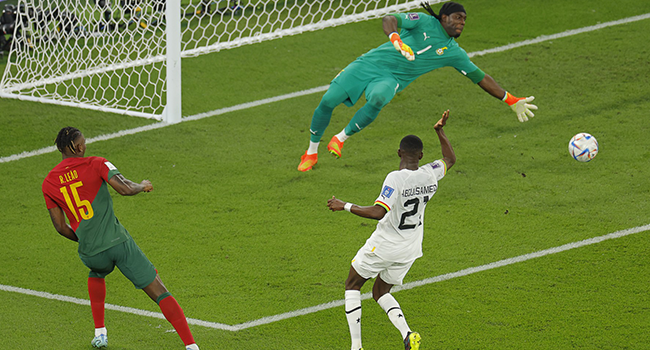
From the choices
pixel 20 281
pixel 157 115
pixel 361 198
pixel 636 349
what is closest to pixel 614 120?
pixel 361 198

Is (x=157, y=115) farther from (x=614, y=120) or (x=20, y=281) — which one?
(x=614, y=120)

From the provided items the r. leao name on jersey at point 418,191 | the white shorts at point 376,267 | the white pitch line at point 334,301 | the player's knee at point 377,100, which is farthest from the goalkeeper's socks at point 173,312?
the player's knee at point 377,100

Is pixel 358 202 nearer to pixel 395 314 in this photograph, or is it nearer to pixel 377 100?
pixel 377 100

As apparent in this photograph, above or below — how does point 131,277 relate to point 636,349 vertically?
above

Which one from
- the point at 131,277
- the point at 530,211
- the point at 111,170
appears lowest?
the point at 530,211

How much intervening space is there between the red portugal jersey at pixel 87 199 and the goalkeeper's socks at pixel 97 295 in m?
0.43

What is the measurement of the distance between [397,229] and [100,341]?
8.59 ft

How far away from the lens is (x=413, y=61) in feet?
25.3

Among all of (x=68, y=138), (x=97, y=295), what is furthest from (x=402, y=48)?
(x=97, y=295)

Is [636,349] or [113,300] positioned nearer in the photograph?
[636,349]

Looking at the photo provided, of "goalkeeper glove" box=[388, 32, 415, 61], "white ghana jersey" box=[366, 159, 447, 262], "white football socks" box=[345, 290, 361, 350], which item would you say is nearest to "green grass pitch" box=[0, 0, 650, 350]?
"white football socks" box=[345, 290, 361, 350]

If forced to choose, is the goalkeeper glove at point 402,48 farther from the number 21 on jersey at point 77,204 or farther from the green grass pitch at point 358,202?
the number 21 on jersey at point 77,204

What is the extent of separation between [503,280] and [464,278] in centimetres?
37

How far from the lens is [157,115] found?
1105cm
